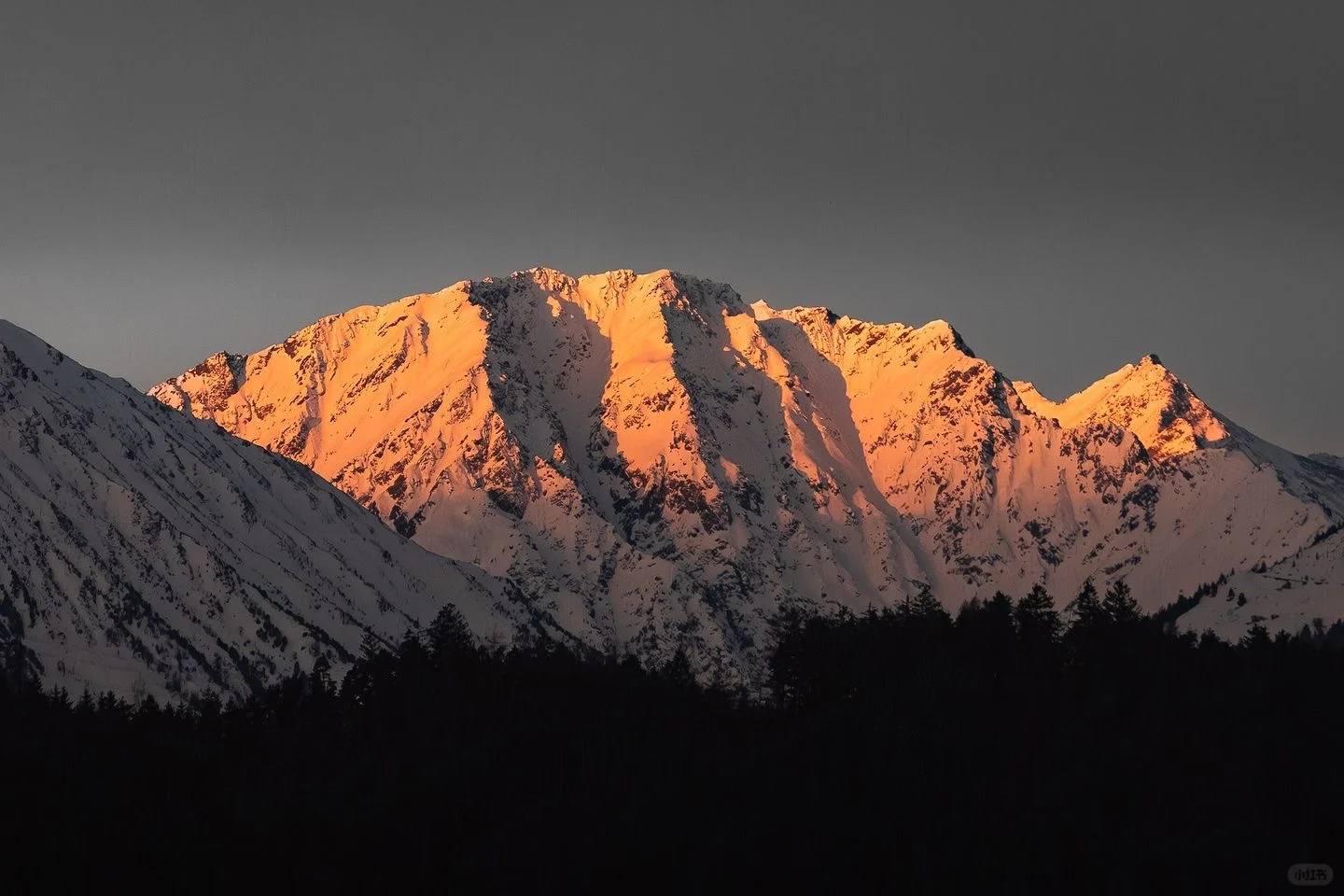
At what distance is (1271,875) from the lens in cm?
19650

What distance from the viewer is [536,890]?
651 ft

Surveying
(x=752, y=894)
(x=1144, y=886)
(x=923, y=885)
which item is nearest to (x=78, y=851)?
(x=752, y=894)

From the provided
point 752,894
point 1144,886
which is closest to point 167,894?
point 752,894

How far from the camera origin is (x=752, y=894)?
651ft

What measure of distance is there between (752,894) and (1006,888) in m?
20.1

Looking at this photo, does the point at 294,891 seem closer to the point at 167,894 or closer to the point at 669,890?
the point at 167,894

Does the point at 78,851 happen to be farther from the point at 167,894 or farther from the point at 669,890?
the point at 669,890

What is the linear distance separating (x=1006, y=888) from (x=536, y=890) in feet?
121

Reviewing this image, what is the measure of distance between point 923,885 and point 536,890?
30.3 metres

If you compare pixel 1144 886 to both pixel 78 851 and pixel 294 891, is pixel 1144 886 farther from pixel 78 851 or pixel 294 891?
pixel 78 851

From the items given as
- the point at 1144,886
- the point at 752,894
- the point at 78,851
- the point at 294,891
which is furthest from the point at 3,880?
the point at 1144,886

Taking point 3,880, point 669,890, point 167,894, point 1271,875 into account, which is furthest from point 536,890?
point 1271,875

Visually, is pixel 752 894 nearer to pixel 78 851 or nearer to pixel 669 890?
pixel 669 890

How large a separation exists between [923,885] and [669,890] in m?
19.9
